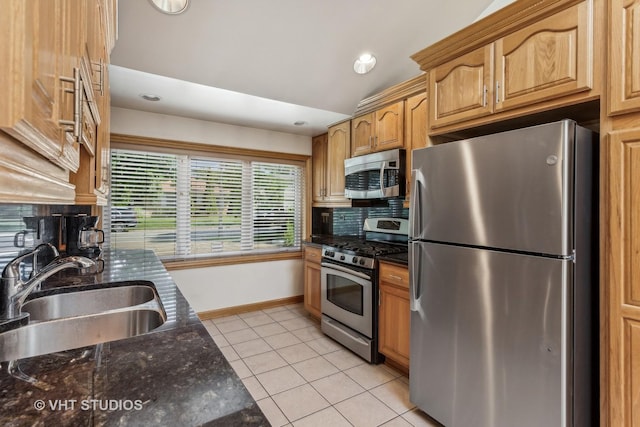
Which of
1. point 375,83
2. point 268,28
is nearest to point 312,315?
point 375,83

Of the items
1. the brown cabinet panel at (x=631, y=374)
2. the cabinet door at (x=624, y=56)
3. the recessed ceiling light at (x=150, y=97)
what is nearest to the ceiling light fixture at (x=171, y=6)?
the recessed ceiling light at (x=150, y=97)

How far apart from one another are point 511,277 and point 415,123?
157 centimetres

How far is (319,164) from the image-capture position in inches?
163

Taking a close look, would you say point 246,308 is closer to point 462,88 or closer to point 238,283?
point 238,283

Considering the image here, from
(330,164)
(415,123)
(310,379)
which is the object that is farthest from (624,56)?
(330,164)

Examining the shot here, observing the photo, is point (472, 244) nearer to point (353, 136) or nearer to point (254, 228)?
A: point (353, 136)

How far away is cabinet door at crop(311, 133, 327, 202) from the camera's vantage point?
4.04 metres

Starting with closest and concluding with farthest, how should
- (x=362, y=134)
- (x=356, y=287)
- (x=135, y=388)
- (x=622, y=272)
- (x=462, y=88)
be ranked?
(x=135, y=388), (x=622, y=272), (x=462, y=88), (x=356, y=287), (x=362, y=134)

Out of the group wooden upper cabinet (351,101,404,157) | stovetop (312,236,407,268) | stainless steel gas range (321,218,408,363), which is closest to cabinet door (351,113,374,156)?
wooden upper cabinet (351,101,404,157)

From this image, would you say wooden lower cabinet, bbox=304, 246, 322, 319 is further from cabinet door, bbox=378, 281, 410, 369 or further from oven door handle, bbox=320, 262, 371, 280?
cabinet door, bbox=378, 281, 410, 369

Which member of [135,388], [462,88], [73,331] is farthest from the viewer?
[462,88]

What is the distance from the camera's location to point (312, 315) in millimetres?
3646

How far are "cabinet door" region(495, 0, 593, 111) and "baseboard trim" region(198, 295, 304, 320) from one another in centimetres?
334

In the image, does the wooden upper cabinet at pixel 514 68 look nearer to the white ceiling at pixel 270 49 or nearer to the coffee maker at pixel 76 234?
the white ceiling at pixel 270 49
